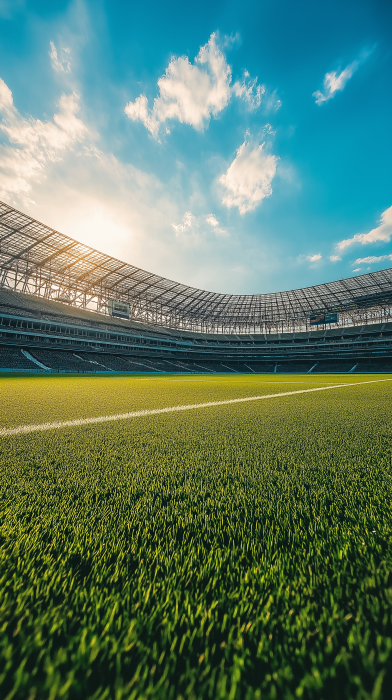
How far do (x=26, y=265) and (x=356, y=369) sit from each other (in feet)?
154

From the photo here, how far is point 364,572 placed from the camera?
0.84 metres

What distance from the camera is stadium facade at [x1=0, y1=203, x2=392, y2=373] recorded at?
26.8 metres

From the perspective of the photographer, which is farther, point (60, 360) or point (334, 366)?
point (334, 366)

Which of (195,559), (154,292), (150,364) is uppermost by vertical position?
(154,292)

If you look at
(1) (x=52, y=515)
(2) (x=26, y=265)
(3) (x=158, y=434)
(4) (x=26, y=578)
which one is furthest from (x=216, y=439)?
(2) (x=26, y=265)

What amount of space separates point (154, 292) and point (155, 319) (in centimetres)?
795

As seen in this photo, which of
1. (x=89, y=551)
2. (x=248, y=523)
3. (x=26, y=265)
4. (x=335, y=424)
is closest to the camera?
(x=89, y=551)

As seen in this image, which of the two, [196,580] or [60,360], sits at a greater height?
[196,580]

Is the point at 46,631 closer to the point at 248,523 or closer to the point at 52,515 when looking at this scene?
the point at 52,515

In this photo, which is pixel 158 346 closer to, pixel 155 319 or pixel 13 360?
pixel 155 319

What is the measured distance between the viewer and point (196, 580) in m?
0.81

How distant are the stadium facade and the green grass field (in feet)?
83.6

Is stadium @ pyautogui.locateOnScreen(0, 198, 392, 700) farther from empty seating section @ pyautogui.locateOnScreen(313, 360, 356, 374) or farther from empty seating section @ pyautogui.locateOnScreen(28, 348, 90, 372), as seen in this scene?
empty seating section @ pyautogui.locateOnScreen(313, 360, 356, 374)

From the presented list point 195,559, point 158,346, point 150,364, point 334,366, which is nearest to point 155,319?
point 158,346
